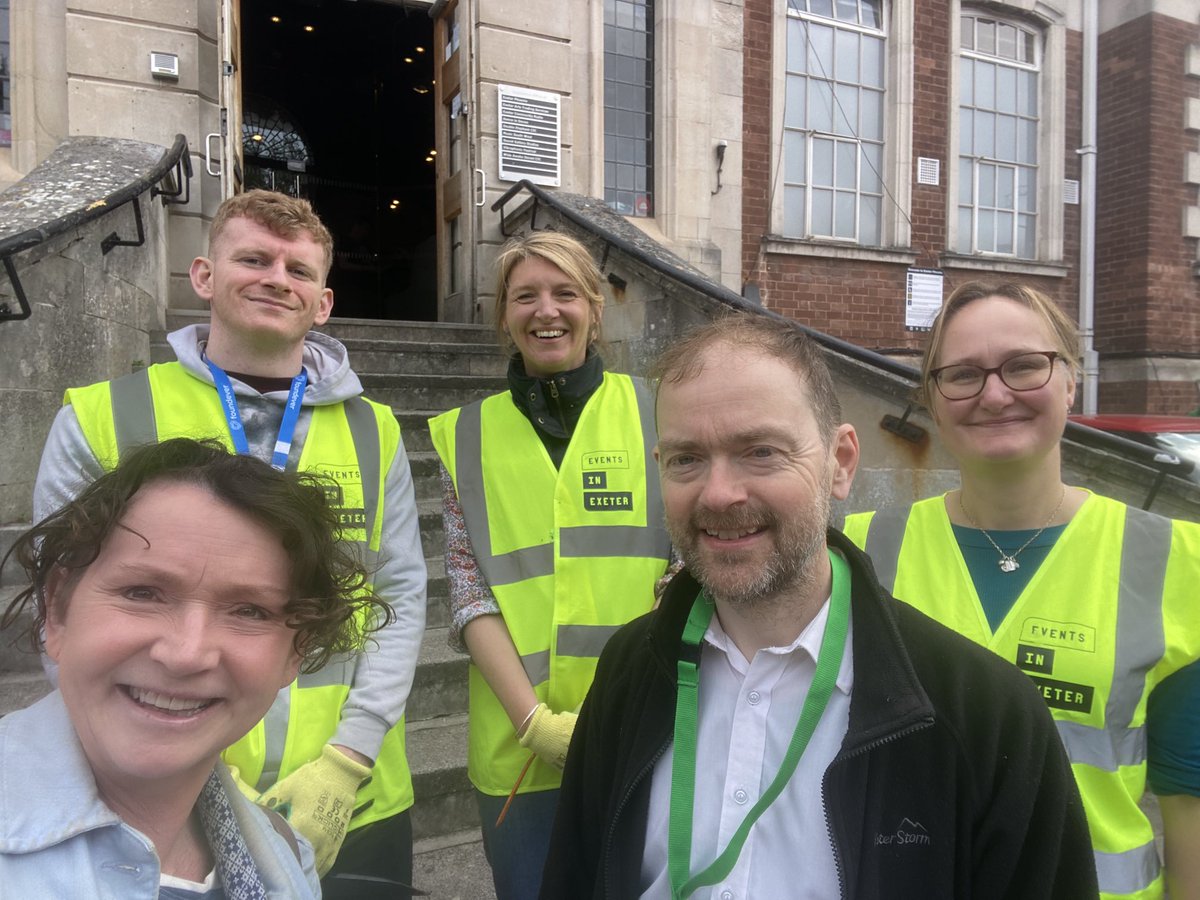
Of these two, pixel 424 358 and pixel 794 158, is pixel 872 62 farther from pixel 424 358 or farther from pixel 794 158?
pixel 424 358

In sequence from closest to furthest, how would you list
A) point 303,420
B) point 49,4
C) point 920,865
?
point 920,865 → point 303,420 → point 49,4

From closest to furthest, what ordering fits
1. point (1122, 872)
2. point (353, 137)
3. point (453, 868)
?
point (1122, 872)
point (453, 868)
point (353, 137)

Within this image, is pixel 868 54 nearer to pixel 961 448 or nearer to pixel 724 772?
pixel 961 448

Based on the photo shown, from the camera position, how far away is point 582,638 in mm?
2020

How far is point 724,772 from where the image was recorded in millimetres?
1235

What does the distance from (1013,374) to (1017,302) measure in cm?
16

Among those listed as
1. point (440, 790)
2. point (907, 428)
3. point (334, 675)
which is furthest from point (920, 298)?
point (334, 675)

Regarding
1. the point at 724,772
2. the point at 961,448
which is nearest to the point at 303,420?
the point at 724,772

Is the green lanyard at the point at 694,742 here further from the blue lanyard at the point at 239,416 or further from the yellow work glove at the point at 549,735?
the blue lanyard at the point at 239,416

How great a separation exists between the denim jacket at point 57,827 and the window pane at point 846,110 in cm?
922

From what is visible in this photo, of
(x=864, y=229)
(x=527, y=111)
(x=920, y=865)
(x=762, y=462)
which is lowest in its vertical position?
(x=920, y=865)

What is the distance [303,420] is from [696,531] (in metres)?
1.11

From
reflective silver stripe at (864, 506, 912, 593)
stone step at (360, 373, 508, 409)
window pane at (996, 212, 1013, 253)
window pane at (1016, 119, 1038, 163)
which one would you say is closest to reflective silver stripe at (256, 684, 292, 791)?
reflective silver stripe at (864, 506, 912, 593)

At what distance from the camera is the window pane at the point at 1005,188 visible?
9.62 meters
